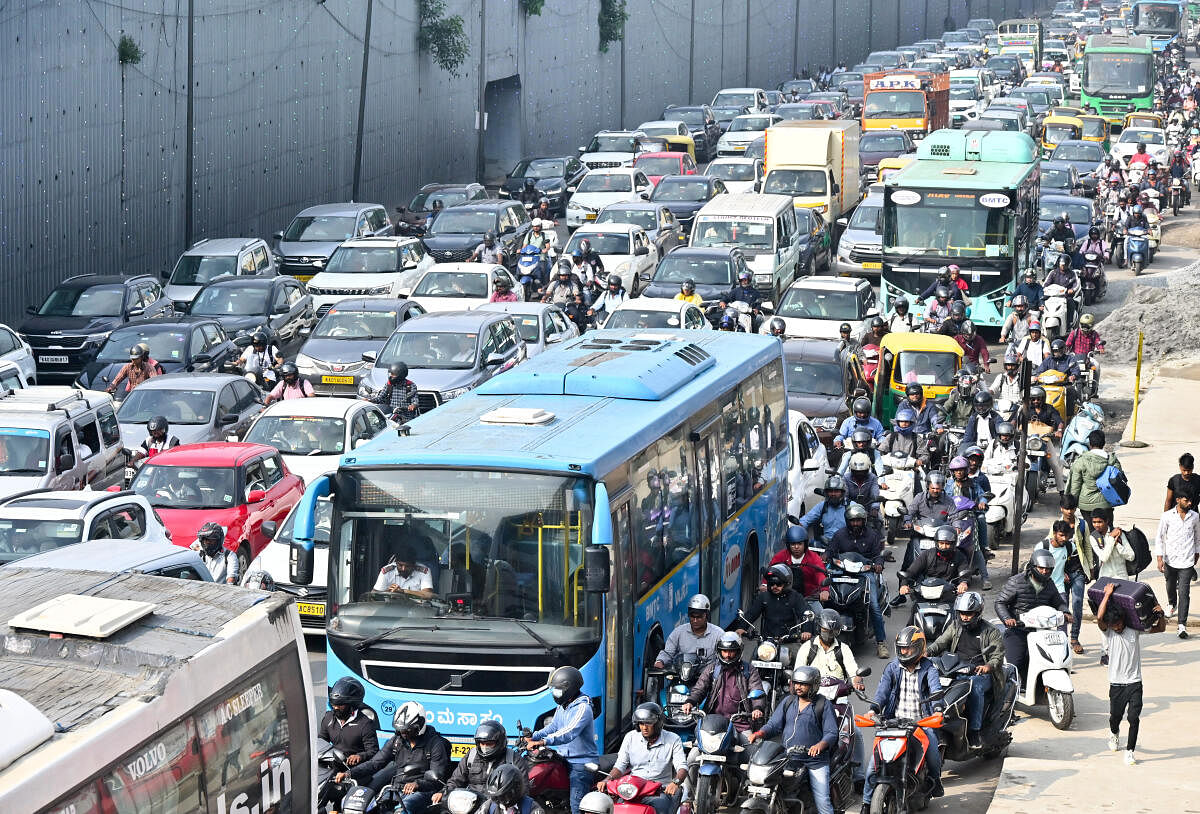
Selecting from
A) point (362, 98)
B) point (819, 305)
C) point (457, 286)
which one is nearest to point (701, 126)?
point (362, 98)

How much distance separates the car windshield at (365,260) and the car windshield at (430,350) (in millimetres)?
7992

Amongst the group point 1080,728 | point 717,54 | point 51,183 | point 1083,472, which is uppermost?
point 717,54

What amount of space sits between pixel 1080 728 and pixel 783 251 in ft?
65.8

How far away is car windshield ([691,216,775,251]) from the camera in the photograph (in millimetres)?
33656

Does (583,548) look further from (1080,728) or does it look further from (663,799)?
(1080,728)

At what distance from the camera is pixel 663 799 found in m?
11.5

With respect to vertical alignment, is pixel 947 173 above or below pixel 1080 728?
above

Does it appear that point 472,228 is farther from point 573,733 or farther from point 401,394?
point 573,733

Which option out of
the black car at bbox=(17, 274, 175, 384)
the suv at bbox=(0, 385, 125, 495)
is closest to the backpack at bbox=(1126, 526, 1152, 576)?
the suv at bbox=(0, 385, 125, 495)

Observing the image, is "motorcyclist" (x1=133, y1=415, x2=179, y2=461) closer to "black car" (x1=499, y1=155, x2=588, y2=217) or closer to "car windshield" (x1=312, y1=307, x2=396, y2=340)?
"car windshield" (x1=312, y1=307, x2=396, y2=340)

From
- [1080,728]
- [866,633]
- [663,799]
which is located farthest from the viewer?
[866,633]

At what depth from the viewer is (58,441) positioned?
19.9 m

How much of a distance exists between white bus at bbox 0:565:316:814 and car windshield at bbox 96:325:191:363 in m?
16.6

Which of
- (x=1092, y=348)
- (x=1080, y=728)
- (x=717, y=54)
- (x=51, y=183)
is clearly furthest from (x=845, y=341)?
(x=717, y=54)
